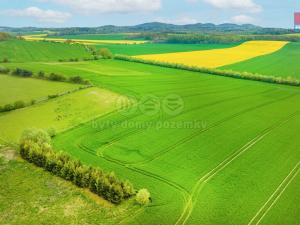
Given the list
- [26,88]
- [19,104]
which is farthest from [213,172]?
[26,88]

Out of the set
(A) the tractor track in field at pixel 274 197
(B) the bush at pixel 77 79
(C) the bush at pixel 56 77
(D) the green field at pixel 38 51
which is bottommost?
(A) the tractor track in field at pixel 274 197

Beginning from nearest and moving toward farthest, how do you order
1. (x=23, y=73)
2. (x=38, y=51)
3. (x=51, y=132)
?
(x=51, y=132), (x=23, y=73), (x=38, y=51)

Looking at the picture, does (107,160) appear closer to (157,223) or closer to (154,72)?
(157,223)

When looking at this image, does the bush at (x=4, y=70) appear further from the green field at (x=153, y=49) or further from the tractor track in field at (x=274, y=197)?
the tractor track in field at (x=274, y=197)

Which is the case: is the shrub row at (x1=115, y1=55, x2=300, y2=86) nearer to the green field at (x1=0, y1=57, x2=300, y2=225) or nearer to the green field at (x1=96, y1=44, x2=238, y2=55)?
the green field at (x1=0, y1=57, x2=300, y2=225)

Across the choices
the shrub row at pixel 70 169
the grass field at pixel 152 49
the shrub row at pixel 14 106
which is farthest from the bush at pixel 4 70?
the grass field at pixel 152 49

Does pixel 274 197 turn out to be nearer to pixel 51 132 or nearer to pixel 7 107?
pixel 51 132
